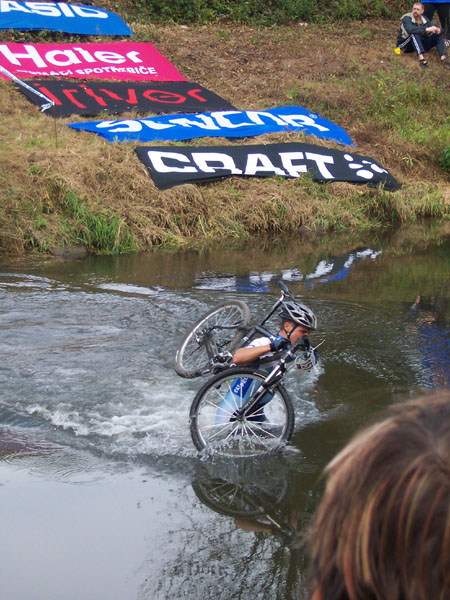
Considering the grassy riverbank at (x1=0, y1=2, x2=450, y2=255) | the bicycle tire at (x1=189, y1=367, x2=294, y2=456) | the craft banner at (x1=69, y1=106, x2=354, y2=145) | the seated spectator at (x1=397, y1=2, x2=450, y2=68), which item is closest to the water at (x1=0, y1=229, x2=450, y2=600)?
the bicycle tire at (x1=189, y1=367, x2=294, y2=456)

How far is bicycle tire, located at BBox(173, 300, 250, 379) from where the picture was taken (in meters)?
6.22

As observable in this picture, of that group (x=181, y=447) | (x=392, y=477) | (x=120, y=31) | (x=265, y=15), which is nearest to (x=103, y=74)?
(x=120, y=31)

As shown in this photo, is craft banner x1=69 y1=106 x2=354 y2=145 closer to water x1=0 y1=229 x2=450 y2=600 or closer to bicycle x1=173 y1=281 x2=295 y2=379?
water x1=0 y1=229 x2=450 y2=600

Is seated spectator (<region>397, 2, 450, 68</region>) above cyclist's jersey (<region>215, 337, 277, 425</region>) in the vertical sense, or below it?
above

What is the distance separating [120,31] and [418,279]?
14902 mm

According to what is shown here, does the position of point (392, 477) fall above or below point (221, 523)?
above

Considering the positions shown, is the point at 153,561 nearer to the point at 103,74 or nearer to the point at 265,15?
the point at 103,74

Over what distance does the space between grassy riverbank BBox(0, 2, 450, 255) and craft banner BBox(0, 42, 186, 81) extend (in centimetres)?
117

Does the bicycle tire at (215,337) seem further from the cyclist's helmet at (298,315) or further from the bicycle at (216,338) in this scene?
the cyclist's helmet at (298,315)

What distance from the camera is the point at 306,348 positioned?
5.64 metres

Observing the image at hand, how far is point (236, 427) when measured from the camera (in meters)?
5.64

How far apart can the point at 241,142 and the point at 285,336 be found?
38.1 ft

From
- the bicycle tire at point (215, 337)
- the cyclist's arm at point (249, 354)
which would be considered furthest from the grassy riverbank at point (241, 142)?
the cyclist's arm at point (249, 354)

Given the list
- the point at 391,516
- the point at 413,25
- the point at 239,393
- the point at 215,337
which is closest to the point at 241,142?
the point at 413,25
